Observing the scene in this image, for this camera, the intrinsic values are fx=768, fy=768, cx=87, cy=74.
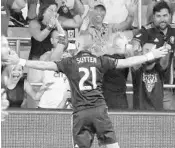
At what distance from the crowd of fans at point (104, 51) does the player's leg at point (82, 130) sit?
4.61ft

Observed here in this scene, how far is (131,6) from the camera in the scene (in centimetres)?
1147

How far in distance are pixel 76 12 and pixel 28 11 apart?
730 millimetres

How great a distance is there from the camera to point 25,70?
37.5ft

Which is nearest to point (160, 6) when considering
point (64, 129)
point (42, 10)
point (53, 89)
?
point (42, 10)

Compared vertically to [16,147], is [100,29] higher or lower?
higher

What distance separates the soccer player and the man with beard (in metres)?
1.53

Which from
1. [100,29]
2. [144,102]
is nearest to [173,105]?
[144,102]

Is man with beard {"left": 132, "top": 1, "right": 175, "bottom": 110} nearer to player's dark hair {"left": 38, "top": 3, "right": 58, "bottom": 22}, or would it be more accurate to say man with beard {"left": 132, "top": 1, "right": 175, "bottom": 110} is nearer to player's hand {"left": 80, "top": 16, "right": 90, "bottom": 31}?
player's hand {"left": 80, "top": 16, "right": 90, "bottom": 31}

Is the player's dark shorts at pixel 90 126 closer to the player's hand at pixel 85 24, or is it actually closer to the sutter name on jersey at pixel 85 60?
the sutter name on jersey at pixel 85 60

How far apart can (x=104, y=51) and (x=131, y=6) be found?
114 cm

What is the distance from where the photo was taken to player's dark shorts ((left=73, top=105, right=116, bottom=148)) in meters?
9.12

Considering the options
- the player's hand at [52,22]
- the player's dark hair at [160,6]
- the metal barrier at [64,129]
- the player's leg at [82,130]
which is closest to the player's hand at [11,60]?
the player's leg at [82,130]

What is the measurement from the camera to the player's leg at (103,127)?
9125 mm

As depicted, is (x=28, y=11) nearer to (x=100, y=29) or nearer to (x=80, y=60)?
(x=100, y=29)
